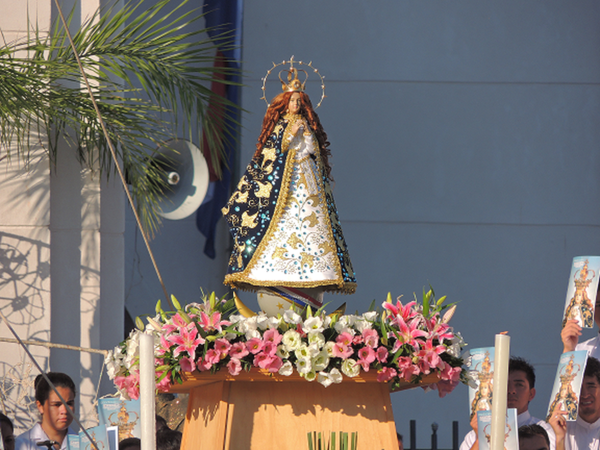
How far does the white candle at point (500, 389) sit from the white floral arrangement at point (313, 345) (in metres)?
0.88

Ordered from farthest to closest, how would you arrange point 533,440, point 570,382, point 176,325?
point 533,440
point 570,382
point 176,325

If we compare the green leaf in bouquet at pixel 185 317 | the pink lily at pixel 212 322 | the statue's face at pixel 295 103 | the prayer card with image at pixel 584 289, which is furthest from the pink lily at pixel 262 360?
the prayer card with image at pixel 584 289

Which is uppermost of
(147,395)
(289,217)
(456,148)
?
(456,148)

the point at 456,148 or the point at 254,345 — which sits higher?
the point at 456,148

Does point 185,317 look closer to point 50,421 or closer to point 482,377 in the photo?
point 482,377

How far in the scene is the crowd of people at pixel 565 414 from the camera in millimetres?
3352

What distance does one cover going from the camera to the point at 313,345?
90.2 inches

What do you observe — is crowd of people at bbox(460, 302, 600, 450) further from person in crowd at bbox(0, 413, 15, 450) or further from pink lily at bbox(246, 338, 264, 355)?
person in crowd at bbox(0, 413, 15, 450)

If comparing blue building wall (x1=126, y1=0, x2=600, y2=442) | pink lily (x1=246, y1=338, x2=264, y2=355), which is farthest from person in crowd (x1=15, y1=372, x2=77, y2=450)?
blue building wall (x1=126, y1=0, x2=600, y2=442)

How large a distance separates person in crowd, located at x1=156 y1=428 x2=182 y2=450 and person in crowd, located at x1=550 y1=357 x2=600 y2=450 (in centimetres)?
157

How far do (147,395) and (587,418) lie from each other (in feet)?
9.27

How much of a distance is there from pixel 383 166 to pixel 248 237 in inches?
184

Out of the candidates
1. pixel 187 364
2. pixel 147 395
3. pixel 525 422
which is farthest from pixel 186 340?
pixel 525 422

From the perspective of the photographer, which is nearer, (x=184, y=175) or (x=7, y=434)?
(x=7, y=434)
